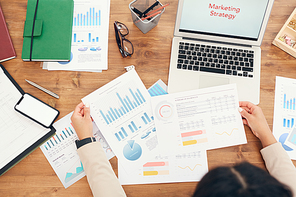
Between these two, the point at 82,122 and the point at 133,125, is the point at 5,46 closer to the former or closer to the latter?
the point at 82,122

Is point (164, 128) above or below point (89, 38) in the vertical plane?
below

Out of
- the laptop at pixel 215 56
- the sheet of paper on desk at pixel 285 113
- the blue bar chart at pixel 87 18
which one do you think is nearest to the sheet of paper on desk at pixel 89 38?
the blue bar chart at pixel 87 18

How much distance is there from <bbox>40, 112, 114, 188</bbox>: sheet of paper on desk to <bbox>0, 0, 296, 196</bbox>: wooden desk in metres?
0.03

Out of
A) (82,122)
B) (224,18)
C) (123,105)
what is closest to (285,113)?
(224,18)

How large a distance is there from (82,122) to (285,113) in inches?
38.3

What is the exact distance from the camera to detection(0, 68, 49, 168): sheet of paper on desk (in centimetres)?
90

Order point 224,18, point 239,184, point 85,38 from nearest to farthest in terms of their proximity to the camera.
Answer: point 239,184, point 224,18, point 85,38

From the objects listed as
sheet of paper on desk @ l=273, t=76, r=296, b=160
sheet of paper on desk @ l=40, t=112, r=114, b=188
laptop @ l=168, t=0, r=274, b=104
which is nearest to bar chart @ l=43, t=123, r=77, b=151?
sheet of paper on desk @ l=40, t=112, r=114, b=188

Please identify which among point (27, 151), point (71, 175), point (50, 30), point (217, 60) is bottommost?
point (71, 175)

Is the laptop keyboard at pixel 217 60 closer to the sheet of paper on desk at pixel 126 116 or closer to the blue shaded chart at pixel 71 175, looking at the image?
the sheet of paper on desk at pixel 126 116

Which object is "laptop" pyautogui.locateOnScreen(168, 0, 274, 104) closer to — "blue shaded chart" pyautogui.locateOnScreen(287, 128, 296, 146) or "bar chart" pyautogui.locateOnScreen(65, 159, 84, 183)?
"blue shaded chart" pyautogui.locateOnScreen(287, 128, 296, 146)

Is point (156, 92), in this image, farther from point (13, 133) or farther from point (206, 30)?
point (13, 133)

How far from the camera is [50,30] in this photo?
0.96 m

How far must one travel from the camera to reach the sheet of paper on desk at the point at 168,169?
2.99 feet
